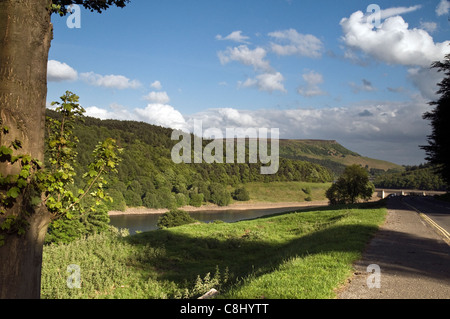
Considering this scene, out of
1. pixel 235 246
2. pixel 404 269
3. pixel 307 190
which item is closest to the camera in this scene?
pixel 404 269

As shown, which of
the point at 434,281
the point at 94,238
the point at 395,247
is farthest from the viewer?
the point at 94,238

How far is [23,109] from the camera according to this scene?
15.1ft

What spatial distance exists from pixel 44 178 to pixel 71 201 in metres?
0.85

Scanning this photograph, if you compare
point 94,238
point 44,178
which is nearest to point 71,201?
point 44,178

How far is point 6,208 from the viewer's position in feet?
14.3

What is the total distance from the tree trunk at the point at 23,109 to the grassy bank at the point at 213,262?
4013 millimetres

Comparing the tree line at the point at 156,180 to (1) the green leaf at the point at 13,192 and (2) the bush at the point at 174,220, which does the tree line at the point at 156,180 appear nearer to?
(2) the bush at the point at 174,220

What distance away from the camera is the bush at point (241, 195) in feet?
552

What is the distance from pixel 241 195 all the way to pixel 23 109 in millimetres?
166128

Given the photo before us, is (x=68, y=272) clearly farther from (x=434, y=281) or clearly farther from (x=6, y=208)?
(x=434, y=281)

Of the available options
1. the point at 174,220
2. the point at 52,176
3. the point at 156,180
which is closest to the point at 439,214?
the point at 52,176

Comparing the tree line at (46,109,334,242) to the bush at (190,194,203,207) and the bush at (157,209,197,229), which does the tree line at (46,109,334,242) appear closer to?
the bush at (190,194,203,207)

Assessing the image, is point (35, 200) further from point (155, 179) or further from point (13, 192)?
point (155, 179)
